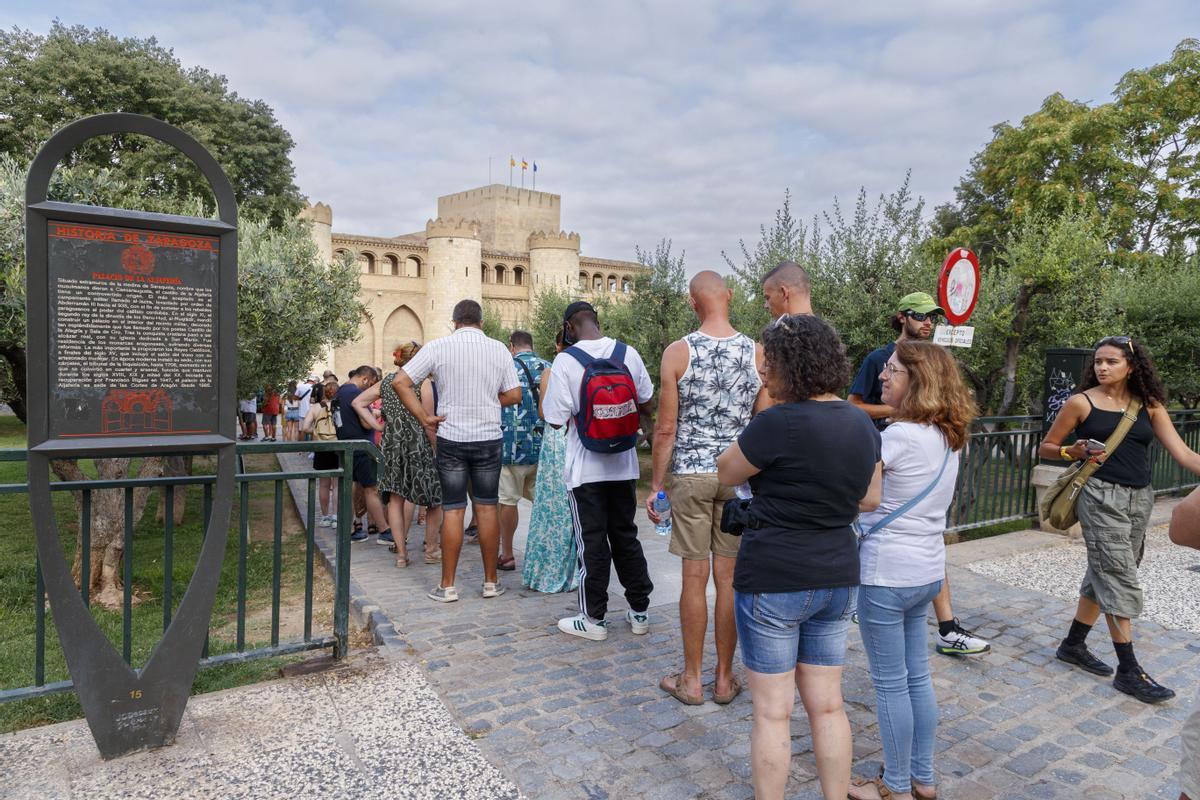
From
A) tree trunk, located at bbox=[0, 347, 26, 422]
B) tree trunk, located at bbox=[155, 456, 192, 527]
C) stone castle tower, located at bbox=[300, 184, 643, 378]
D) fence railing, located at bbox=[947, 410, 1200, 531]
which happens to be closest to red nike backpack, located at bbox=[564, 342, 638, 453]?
fence railing, located at bbox=[947, 410, 1200, 531]

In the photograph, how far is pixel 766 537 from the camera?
7.91 feet

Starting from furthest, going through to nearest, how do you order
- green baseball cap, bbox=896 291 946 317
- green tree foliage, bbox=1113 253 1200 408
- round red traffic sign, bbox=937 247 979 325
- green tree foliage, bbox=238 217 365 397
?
green tree foliage, bbox=1113 253 1200 408, green tree foliage, bbox=238 217 365 397, round red traffic sign, bbox=937 247 979 325, green baseball cap, bbox=896 291 946 317

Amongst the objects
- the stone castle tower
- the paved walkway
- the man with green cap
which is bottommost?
the paved walkway

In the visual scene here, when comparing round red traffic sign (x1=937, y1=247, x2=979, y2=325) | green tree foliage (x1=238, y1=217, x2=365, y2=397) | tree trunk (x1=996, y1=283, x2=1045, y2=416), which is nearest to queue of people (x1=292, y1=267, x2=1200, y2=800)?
round red traffic sign (x1=937, y1=247, x2=979, y2=325)

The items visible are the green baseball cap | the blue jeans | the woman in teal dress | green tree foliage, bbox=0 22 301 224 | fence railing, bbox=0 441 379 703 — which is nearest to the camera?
the blue jeans

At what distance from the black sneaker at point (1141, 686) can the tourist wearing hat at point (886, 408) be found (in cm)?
61

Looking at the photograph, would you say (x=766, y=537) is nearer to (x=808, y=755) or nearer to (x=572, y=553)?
(x=808, y=755)

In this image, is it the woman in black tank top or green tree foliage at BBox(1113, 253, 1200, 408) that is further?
green tree foliage at BBox(1113, 253, 1200, 408)

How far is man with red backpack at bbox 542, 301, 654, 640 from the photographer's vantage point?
13.3 feet

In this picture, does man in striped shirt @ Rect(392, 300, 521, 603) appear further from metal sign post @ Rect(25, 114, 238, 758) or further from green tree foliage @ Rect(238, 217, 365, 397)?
green tree foliage @ Rect(238, 217, 365, 397)

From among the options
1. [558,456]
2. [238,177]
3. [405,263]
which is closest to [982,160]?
[238,177]

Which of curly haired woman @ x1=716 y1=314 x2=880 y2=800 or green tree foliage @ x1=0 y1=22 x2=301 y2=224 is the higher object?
green tree foliage @ x1=0 y1=22 x2=301 y2=224

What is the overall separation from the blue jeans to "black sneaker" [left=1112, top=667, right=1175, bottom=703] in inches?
68.3

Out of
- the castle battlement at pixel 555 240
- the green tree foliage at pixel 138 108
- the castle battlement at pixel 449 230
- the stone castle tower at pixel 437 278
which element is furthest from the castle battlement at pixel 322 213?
the green tree foliage at pixel 138 108
